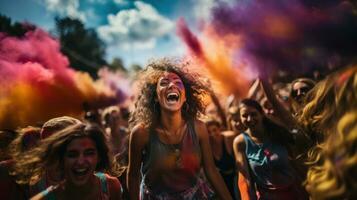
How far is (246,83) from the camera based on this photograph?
7.69 m

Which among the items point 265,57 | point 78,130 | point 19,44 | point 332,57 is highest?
point 19,44

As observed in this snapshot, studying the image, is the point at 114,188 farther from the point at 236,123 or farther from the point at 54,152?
the point at 236,123

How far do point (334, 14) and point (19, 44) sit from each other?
190 inches

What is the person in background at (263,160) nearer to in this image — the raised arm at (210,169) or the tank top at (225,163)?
the raised arm at (210,169)

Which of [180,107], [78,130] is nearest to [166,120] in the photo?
[180,107]

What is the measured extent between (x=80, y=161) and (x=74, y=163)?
49 millimetres

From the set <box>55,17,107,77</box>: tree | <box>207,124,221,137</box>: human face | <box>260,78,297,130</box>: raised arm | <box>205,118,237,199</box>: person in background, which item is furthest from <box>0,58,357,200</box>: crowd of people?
<box>55,17,107,77</box>: tree

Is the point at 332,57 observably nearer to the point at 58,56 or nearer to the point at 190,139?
the point at 190,139

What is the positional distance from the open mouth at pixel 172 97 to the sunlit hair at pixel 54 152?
88 centimetres

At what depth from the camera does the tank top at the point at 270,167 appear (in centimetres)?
391

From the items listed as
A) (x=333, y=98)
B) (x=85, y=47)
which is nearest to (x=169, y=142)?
(x=333, y=98)

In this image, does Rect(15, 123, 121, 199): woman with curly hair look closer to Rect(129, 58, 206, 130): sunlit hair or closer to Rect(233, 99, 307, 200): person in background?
Rect(129, 58, 206, 130): sunlit hair

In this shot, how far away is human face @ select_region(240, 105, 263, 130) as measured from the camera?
14.0ft

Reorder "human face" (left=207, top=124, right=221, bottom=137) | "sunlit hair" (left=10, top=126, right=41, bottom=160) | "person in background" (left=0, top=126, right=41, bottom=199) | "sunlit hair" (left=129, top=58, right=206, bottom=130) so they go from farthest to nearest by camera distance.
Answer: "human face" (left=207, top=124, right=221, bottom=137)
"sunlit hair" (left=129, top=58, right=206, bottom=130)
"sunlit hair" (left=10, top=126, right=41, bottom=160)
"person in background" (left=0, top=126, right=41, bottom=199)
